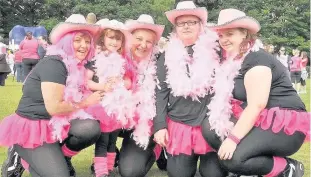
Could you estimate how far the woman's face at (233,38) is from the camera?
3.52 metres

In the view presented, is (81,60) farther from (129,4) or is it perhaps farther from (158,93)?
(129,4)

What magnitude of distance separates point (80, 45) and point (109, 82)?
0.38 metres

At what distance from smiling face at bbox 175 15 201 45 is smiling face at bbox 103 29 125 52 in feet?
1.70

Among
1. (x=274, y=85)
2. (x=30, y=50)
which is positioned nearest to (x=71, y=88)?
(x=274, y=85)

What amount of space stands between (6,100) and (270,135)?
8.14 meters

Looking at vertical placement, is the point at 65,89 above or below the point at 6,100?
above

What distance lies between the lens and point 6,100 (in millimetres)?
10508

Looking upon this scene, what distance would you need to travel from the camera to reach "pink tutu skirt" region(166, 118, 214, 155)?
366 centimetres

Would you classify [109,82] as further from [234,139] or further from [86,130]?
[234,139]

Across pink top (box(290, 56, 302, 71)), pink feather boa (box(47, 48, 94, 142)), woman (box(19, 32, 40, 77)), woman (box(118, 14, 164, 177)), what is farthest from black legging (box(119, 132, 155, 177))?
pink top (box(290, 56, 302, 71))

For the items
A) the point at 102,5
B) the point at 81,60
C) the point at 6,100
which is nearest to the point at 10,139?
the point at 81,60

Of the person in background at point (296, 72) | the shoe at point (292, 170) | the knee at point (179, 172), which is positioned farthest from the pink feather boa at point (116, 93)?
the person in background at point (296, 72)

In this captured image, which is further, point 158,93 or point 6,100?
point 6,100

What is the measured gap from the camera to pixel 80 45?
12.3 feet
